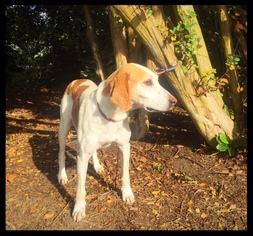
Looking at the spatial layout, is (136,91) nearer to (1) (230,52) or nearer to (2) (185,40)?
(2) (185,40)

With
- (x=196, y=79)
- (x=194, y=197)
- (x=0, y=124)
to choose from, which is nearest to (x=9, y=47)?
(x=0, y=124)

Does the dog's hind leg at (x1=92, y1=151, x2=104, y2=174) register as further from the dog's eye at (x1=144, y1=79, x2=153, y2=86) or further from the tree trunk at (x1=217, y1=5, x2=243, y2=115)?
the tree trunk at (x1=217, y1=5, x2=243, y2=115)

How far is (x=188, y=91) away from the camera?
3174mm

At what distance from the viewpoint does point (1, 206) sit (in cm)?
274

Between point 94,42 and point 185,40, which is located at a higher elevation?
point 94,42

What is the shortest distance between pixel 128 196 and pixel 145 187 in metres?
0.34

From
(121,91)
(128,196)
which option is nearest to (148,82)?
(121,91)

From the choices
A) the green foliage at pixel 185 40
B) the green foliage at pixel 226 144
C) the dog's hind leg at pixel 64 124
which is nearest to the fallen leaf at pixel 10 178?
the dog's hind leg at pixel 64 124

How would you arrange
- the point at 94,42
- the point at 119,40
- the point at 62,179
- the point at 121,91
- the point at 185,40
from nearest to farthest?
the point at 121,91, the point at 185,40, the point at 62,179, the point at 119,40, the point at 94,42

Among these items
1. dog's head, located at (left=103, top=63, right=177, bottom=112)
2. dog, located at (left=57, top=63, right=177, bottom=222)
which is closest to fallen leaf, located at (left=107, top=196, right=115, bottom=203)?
dog, located at (left=57, top=63, right=177, bottom=222)

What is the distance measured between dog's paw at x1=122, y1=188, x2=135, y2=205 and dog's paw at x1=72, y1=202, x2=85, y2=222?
0.49 meters

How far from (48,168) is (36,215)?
1.10m

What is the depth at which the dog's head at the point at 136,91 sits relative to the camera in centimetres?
241

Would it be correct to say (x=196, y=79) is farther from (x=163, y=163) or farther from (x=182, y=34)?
(x=163, y=163)
